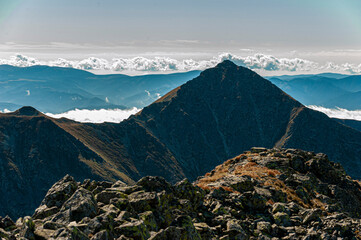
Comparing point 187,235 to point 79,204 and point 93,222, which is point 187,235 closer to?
point 93,222

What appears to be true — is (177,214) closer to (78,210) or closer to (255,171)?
(78,210)

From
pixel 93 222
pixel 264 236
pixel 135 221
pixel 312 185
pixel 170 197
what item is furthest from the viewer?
pixel 312 185

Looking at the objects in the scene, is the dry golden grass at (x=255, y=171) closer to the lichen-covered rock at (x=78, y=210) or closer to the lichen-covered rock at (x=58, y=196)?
the lichen-covered rock at (x=58, y=196)

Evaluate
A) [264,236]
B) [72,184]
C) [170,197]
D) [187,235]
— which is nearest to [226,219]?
[264,236]

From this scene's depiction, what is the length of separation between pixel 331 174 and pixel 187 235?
50.6m

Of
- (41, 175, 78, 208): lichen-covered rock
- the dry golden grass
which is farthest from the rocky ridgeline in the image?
the dry golden grass

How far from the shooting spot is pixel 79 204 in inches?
910

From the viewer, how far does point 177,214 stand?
25.9m

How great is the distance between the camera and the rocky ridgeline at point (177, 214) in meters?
20.5

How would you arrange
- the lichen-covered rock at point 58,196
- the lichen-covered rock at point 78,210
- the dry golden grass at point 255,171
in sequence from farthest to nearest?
the dry golden grass at point 255,171
the lichen-covered rock at point 58,196
the lichen-covered rock at point 78,210

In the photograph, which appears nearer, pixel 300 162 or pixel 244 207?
pixel 244 207

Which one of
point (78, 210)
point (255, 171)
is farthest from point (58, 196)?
point (255, 171)

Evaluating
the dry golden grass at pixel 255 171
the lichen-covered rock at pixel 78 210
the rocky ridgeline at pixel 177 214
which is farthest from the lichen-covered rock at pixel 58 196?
the dry golden grass at pixel 255 171

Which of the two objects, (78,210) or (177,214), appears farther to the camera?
(177,214)
